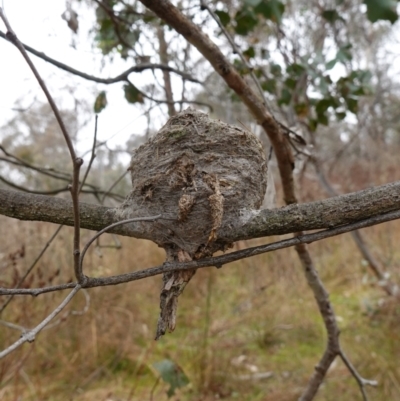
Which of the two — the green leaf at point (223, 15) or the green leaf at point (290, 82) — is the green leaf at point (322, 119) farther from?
the green leaf at point (223, 15)

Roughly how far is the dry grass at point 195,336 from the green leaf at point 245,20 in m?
1.30

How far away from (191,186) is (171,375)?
1.10 metres

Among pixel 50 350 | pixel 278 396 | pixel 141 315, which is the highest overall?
pixel 141 315

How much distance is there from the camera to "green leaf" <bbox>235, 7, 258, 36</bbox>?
1530 mm

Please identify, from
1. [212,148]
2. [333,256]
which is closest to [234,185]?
[212,148]

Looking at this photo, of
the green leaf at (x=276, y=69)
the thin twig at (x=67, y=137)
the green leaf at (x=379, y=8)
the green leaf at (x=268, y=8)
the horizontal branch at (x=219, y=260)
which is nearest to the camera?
the thin twig at (x=67, y=137)

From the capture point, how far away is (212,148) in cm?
84

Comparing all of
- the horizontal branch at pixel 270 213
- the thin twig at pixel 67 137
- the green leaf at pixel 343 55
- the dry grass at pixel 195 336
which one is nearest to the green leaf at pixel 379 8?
the horizontal branch at pixel 270 213

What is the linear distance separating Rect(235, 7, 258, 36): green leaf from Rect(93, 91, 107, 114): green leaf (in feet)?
1.92

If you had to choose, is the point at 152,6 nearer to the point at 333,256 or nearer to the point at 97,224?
the point at 97,224

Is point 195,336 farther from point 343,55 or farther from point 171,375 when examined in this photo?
point 343,55

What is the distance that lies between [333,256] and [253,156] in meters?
4.48

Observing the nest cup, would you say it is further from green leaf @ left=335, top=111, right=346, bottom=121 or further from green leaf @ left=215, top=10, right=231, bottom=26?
green leaf @ left=335, top=111, right=346, bottom=121

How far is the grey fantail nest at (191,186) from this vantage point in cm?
62
